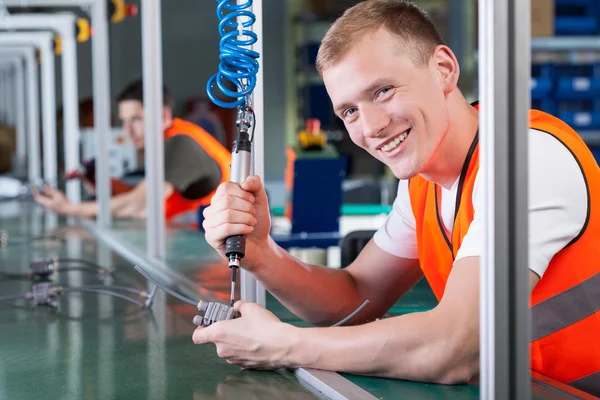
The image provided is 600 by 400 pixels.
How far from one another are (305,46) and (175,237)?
5498mm

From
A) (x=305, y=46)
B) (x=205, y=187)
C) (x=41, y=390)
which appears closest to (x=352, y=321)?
(x=41, y=390)

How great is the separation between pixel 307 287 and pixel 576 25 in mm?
5230

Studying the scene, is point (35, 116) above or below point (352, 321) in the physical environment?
above

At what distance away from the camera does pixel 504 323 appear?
0.78m

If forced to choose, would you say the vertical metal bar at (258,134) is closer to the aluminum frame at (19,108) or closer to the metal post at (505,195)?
the metal post at (505,195)

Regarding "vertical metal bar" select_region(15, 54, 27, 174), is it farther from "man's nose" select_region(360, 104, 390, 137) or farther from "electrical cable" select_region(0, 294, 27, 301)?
"man's nose" select_region(360, 104, 390, 137)

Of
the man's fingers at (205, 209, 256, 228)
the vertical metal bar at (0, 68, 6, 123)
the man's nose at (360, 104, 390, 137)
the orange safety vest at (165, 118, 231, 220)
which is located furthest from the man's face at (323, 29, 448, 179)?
the vertical metal bar at (0, 68, 6, 123)

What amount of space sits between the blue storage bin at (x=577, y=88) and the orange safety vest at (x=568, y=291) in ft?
16.3

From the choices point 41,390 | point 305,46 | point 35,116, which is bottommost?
point 41,390

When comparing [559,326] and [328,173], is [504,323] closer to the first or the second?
[559,326]

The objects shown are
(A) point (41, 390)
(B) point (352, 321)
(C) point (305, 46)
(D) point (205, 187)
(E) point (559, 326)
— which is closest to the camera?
(A) point (41, 390)

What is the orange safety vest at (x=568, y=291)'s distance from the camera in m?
1.15

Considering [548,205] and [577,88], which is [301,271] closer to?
[548,205]

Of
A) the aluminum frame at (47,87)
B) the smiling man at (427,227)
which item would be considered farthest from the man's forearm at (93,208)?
the smiling man at (427,227)
